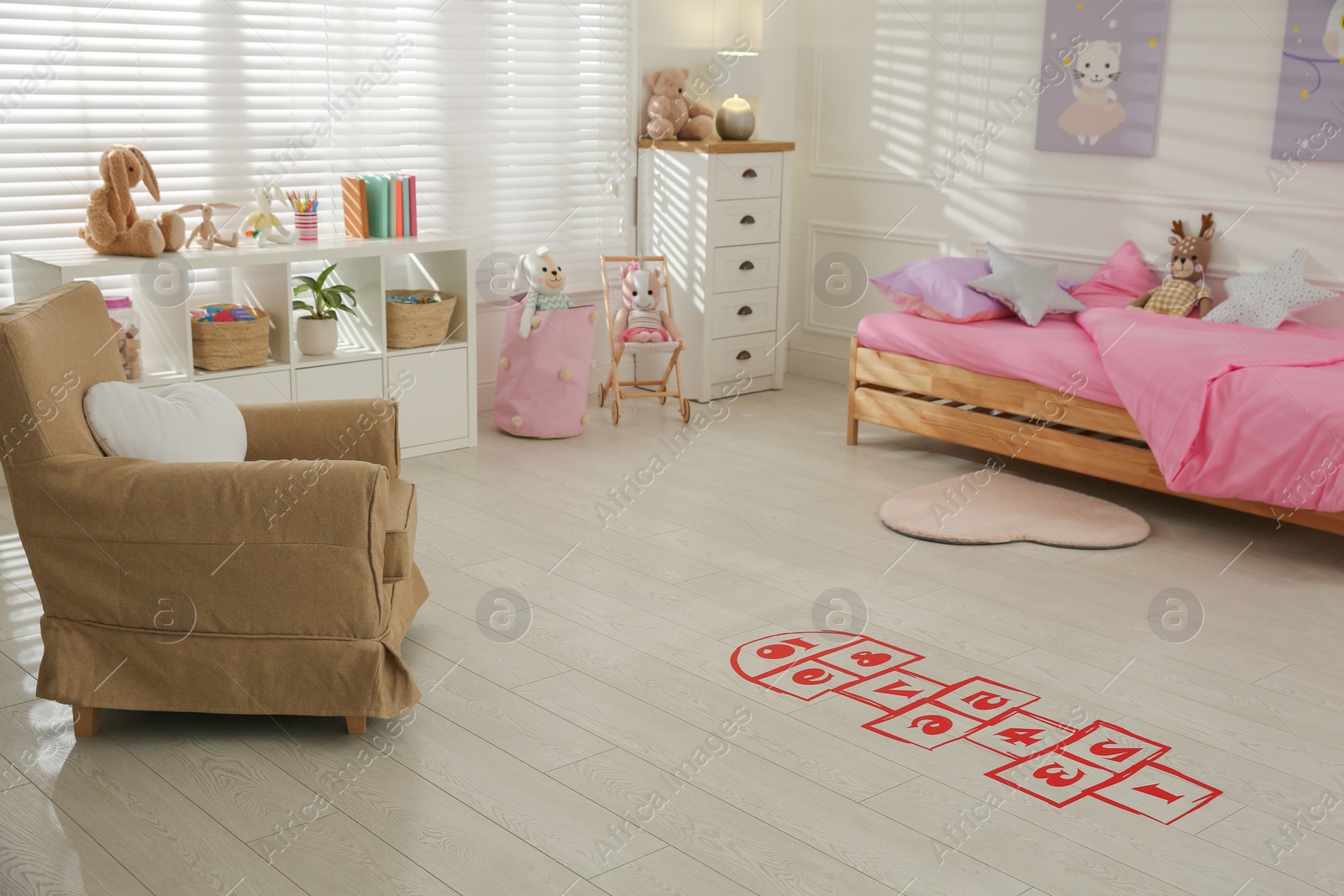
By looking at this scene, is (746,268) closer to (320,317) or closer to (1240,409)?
(320,317)

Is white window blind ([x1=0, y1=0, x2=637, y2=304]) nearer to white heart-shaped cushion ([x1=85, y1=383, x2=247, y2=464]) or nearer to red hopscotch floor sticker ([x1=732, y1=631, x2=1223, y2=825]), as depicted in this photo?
white heart-shaped cushion ([x1=85, y1=383, x2=247, y2=464])

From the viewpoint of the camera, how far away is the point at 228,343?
4305 millimetres

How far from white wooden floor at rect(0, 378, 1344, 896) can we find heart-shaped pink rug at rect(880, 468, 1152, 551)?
90 mm

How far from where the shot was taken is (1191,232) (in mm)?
4805

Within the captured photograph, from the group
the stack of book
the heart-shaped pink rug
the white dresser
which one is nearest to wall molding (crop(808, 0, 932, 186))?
the white dresser

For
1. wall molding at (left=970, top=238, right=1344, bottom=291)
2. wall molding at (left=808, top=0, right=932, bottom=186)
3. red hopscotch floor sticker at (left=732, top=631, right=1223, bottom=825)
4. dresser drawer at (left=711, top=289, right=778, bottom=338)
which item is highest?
wall molding at (left=808, top=0, right=932, bottom=186)

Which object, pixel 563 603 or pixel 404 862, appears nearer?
pixel 404 862

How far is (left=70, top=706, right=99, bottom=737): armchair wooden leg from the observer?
258cm

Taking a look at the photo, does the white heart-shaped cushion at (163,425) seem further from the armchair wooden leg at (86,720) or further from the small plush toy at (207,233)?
the small plush toy at (207,233)

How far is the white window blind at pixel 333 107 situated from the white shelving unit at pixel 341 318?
24 cm

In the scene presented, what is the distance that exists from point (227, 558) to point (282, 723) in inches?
16.3

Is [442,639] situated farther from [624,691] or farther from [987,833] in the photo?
[987,833]

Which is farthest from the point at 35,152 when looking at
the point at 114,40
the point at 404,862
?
the point at 404,862

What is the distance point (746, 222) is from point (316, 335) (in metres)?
2.04
